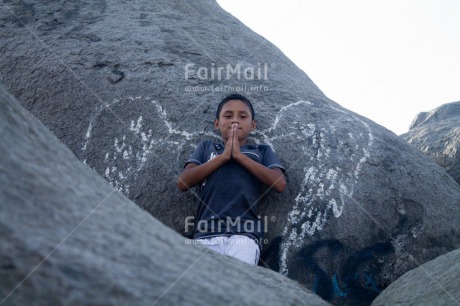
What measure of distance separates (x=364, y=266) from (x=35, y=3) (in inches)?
168

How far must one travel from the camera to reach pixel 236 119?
12.1 feet

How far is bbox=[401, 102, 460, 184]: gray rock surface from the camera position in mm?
5539

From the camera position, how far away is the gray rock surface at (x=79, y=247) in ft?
3.48

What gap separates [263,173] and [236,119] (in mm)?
554

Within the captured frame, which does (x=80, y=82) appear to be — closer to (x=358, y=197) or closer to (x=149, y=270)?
(x=358, y=197)

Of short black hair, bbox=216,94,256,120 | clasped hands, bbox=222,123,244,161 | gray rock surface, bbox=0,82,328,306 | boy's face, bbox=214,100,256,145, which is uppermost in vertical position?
short black hair, bbox=216,94,256,120

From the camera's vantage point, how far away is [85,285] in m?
1.08

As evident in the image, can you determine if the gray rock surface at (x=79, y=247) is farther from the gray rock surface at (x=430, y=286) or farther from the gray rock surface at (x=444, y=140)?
the gray rock surface at (x=444, y=140)

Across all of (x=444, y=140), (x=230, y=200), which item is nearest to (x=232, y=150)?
(x=230, y=200)

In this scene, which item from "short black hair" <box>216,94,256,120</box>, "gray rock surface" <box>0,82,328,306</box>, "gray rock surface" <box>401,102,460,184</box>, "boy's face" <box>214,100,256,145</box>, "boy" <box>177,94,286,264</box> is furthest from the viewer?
"gray rock surface" <box>401,102,460,184</box>

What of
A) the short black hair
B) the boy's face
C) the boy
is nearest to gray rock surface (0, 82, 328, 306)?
the boy

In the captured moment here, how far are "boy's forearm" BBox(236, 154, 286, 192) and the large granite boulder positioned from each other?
0.77 feet

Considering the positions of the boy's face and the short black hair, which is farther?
the short black hair

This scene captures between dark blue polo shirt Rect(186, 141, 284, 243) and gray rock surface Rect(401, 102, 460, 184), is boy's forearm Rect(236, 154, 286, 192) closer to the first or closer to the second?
dark blue polo shirt Rect(186, 141, 284, 243)
